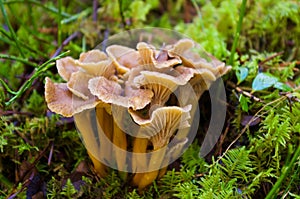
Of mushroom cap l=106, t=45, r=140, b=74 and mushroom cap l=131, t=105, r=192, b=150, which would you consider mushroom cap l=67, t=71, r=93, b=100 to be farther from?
mushroom cap l=131, t=105, r=192, b=150

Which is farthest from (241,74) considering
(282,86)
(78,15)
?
(78,15)

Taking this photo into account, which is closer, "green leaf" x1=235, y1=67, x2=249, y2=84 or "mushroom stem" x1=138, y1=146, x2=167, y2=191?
"mushroom stem" x1=138, y1=146, x2=167, y2=191

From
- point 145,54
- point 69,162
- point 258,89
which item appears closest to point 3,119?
point 69,162

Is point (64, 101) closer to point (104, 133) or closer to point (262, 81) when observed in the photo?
point (104, 133)

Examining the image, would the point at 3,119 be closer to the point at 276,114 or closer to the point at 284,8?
the point at 276,114

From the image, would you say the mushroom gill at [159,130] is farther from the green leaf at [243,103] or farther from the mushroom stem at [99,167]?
the green leaf at [243,103]

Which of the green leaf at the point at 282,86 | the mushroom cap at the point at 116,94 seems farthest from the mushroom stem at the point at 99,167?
the green leaf at the point at 282,86

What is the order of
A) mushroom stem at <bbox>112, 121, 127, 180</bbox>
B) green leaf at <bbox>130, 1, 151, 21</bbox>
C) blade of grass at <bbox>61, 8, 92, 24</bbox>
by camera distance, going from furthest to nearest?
green leaf at <bbox>130, 1, 151, 21</bbox> < blade of grass at <bbox>61, 8, 92, 24</bbox> < mushroom stem at <bbox>112, 121, 127, 180</bbox>

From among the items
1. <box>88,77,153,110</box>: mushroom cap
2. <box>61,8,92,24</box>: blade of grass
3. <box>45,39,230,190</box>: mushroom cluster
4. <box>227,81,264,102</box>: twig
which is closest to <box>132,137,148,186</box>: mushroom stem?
<box>45,39,230,190</box>: mushroom cluster
